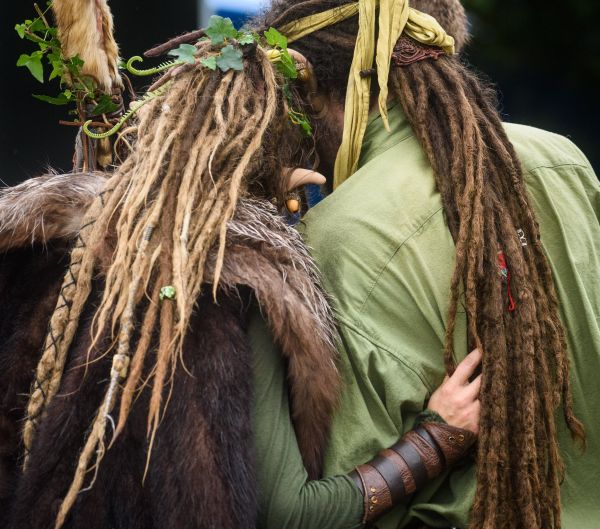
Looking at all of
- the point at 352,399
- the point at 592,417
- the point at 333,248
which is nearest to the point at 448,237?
the point at 333,248

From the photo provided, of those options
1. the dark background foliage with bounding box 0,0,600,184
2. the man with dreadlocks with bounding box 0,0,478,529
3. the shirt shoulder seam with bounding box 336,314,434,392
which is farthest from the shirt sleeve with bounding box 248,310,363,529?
the dark background foliage with bounding box 0,0,600,184

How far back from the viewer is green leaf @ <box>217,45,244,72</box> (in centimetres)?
187

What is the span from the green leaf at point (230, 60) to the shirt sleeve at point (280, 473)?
58 centimetres

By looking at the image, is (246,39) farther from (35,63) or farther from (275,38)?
(35,63)

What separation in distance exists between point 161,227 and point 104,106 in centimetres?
51

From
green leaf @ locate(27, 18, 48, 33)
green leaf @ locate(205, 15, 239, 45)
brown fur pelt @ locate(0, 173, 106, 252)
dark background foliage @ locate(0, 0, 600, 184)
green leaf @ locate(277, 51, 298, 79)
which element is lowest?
dark background foliage @ locate(0, 0, 600, 184)

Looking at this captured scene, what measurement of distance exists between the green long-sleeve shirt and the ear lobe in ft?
0.84

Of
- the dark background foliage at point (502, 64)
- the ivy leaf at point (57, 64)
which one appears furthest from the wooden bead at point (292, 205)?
the dark background foliage at point (502, 64)

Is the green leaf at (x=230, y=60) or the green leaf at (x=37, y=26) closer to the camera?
the green leaf at (x=230, y=60)

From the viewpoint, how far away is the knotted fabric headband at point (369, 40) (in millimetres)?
2090

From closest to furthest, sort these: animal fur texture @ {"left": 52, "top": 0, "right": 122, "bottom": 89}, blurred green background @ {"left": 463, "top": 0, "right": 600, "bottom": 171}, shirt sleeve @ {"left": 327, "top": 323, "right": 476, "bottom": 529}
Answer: shirt sleeve @ {"left": 327, "top": 323, "right": 476, "bottom": 529}, animal fur texture @ {"left": 52, "top": 0, "right": 122, "bottom": 89}, blurred green background @ {"left": 463, "top": 0, "right": 600, "bottom": 171}

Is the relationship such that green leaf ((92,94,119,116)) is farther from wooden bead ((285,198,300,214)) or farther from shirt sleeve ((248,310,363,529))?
shirt sleeve ((248,310,363,529))

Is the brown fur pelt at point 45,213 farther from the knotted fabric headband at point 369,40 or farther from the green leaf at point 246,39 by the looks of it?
the knotted fabric headband at point 369,40

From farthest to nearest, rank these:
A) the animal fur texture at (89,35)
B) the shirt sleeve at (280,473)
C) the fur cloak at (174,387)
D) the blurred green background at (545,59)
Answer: the blurred green background at (545,59), the animal fur texture at (89,35), the shirt sleeve at (280,473), the fur cloak at (174,387)
